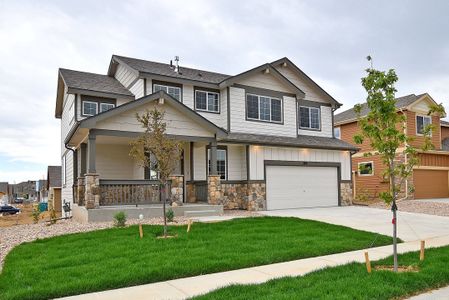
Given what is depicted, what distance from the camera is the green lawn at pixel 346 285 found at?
5195 millimetres

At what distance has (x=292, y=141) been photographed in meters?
18.6

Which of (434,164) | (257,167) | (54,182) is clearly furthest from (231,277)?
(54,182)

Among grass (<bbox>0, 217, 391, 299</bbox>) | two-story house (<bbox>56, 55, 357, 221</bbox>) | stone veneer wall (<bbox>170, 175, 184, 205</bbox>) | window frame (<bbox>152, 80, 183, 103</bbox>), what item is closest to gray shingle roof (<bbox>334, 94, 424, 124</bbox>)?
two-story house (<bbox>56, 55, 357, 221</bbox>)

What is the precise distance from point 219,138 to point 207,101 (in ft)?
10.3

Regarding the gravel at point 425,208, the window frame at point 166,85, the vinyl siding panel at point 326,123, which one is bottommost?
the gravel at point 425,208

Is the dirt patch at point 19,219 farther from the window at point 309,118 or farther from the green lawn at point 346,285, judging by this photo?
the green lawn at point 346,285

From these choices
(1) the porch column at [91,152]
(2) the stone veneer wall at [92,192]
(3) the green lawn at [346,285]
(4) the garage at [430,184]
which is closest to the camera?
(3) the green lawn at [346,285]

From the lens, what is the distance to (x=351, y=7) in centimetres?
1432

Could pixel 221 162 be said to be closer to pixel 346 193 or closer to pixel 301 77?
pixel 301 77

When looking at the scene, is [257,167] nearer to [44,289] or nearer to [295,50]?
[295,50]

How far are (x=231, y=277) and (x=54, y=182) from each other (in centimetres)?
3215

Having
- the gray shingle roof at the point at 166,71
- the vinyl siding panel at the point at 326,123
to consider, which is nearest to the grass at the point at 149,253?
the gray shingle roof at the point at 166,71

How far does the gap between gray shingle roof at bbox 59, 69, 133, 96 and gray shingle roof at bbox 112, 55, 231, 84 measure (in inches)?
50.4

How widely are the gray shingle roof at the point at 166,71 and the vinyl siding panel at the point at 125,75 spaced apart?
39cm
